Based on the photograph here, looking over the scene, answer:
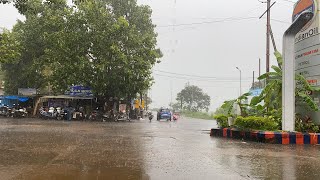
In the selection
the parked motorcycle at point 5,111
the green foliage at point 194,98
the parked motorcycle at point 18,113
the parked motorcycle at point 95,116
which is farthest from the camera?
the green foliage at point 194,98

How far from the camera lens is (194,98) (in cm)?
10350

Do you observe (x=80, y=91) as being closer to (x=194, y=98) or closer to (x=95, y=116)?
(x=95, y=116)

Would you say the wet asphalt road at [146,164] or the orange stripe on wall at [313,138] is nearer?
the wet asphalt road at [146,164]

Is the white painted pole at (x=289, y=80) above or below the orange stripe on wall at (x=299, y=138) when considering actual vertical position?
above

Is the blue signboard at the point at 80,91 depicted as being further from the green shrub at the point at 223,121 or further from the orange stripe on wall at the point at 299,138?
the orange stripe on wall at the point at 299,138

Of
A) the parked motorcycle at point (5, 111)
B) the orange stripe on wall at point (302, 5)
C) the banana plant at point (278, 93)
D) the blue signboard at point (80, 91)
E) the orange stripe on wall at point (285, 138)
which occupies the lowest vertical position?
the orange stripe on wall at point (285, 138)

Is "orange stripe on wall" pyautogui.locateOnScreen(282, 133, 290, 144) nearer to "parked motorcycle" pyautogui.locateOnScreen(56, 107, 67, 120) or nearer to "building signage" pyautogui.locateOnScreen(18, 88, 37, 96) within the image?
"parked motorcycle" pyautogui.locateOnScreen(56, 107, 67, 120)

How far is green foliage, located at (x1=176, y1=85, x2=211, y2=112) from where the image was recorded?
339 feet

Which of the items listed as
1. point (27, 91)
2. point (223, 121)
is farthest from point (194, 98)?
point (223, 121)

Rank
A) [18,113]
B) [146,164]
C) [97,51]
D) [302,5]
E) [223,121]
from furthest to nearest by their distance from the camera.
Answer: [18,113] < [97,51] < [223,121] < [302,5] < [146,164]

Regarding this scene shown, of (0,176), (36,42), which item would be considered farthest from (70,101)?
(0,176)

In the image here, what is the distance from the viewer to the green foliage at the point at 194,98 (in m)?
103

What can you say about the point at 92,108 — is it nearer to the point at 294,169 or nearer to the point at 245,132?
the point at 245,132

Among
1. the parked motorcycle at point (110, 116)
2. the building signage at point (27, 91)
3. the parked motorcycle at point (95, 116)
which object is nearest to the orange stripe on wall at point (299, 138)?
the parked motorcycle at point (110, 116)
